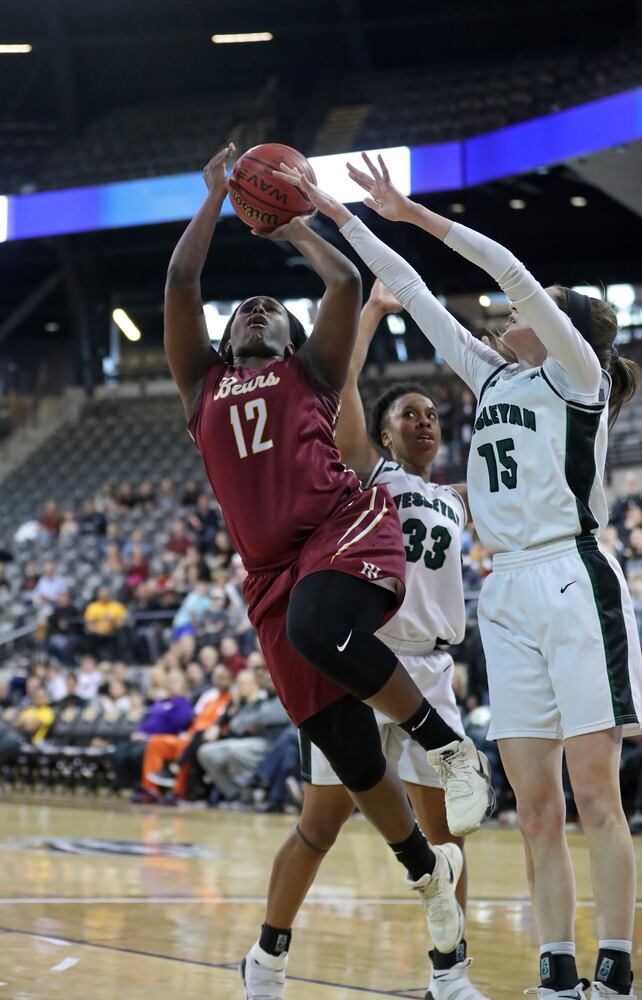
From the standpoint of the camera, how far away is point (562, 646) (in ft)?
11.4

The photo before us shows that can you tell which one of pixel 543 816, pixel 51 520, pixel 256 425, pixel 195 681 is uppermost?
pixel 51 520

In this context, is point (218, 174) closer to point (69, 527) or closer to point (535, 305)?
point (535, 305)

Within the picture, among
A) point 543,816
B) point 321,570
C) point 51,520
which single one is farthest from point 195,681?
point 543,816

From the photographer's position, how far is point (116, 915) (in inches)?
221

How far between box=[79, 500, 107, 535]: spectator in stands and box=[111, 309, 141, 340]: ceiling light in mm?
6601

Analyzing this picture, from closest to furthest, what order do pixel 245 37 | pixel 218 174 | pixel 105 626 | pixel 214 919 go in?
pixel 218 174 < pixel 214 919 < pixel 105 626 < pixel 245 37

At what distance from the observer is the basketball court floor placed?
4176 millimetres

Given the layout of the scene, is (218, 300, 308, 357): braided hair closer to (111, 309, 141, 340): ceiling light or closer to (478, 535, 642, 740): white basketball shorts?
(478, 535, 642, 740): white basketball shorts

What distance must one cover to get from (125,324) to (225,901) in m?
23.7

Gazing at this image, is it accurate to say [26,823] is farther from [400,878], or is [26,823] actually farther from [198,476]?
[198,476]

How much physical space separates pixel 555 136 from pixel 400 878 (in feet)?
47.2

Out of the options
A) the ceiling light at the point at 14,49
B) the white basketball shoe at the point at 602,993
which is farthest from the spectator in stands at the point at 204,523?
the white basketball shoe at the point at 602,993

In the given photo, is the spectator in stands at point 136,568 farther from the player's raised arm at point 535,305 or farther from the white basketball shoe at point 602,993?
the white basketball shoe at point 602,993

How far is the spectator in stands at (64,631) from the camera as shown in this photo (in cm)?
1792
